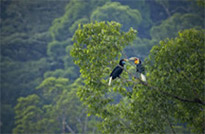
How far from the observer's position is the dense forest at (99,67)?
278 inches

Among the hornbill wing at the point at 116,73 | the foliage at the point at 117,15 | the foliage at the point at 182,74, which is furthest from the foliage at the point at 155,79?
the foliage at the point at 117,15

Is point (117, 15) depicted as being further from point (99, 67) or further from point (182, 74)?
point (182, 74)

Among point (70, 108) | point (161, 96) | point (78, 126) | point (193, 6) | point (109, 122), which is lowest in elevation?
point (78, 126)

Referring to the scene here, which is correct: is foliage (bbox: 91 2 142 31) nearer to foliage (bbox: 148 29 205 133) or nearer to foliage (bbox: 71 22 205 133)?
foliage (bbox: 71 22 205 133)

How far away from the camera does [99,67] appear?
7.10 meters

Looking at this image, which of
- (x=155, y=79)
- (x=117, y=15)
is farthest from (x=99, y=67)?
(x=117, y=15)

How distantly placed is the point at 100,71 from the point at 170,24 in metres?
26.6

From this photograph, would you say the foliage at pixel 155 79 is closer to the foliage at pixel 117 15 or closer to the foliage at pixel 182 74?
the foliage at pixel 182 74

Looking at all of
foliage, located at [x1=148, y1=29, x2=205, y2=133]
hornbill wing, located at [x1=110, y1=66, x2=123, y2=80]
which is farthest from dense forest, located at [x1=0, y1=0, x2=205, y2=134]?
hornbill wing, located at [x1=110, y1=66, x2=123, y2=80]

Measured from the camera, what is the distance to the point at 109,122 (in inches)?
309

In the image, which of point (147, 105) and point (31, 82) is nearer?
point (147, 105)

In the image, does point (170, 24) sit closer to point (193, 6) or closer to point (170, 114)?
point (193, 6)

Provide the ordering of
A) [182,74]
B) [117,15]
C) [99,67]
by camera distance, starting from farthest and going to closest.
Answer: [117,15] → [99,67] → [182,74]

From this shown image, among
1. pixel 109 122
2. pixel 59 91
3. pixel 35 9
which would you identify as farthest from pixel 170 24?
pixel 109 122
